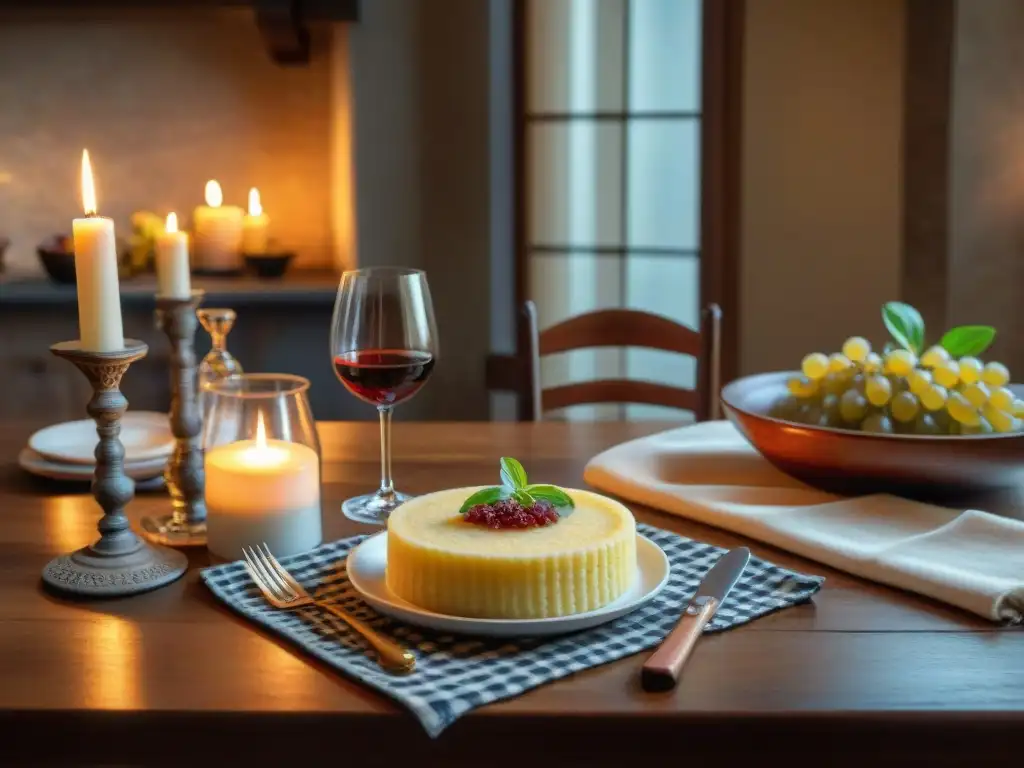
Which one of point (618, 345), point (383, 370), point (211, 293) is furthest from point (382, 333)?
point (211, 293)

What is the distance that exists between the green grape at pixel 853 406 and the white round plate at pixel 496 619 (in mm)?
370

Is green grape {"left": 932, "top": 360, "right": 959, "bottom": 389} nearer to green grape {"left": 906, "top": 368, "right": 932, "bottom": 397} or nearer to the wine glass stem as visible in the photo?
green grape {"left": 906, "top": 368, "right": 932, "bottom": 397}

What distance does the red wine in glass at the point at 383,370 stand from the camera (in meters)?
1.30

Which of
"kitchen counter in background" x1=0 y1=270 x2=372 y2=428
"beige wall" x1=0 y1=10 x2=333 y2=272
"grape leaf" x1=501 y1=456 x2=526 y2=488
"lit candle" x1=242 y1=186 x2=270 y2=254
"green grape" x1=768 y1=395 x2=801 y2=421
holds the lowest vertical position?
"kitchen counter in background" x1=0 y1=270 x2=372 y2=428

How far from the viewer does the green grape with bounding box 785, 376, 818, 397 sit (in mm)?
1458

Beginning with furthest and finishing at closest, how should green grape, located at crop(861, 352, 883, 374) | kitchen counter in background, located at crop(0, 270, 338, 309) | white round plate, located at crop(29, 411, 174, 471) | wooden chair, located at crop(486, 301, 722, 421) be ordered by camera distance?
kitchen counter in background, located at crop(0, 270, 338, 309), wooden chair, located at crop(486, 301, 722, 421), white round plate, located at crop(29, 411, 174, 471), green grape, located at crop(861, 352, 883, 374)

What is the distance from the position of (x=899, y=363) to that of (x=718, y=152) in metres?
2.06

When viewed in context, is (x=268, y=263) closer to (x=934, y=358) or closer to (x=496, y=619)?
(x=934, y=358)

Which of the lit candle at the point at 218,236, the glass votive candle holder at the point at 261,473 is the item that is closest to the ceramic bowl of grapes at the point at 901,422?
the glass votive candle holder at the point at 261,473

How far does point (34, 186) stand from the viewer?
359 centimetres

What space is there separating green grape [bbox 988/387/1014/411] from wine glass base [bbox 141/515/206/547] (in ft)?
2.81

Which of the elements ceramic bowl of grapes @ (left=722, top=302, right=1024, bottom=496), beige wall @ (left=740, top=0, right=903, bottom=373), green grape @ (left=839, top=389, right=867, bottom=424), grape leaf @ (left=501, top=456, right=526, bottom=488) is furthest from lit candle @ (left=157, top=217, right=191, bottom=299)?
beige wall @ (left=740, top=0, right=903, bottom=373)

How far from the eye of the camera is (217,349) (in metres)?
1.64

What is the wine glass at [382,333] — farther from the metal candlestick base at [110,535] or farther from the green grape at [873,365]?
the green grape at [873,365]
